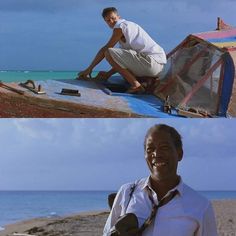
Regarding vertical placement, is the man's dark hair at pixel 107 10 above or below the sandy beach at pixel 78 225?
above

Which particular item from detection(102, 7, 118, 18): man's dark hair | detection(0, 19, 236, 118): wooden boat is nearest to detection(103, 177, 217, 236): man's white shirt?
detection(0, 19, 236, 118): wooden boat

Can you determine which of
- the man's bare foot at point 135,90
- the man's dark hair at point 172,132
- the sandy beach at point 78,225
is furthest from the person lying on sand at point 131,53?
the sandy beach at point 78,225

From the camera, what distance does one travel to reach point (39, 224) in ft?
38.9

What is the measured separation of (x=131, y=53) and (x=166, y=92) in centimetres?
22

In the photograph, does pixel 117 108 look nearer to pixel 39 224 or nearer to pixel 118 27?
pixel 118 27

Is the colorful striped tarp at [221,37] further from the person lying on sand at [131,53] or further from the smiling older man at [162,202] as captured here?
the smiling older man at [162,202]

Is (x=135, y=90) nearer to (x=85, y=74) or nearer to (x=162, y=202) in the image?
(x=85, y=74)

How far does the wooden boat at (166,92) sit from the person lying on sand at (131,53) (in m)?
0.07

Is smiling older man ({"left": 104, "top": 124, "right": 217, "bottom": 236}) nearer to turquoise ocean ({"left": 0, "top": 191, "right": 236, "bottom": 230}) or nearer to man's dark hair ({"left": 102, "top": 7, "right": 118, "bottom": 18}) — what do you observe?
man's dark hair ({"left": 102, "top": 7, "right": 118, "bottom": 18})

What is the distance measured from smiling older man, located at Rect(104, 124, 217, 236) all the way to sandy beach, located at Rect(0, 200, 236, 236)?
7.29 meters

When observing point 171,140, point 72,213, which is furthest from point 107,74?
point 72,213

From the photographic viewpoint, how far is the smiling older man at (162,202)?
138 centimetres

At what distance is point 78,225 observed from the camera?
1165 centimetres

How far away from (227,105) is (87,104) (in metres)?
0.53
